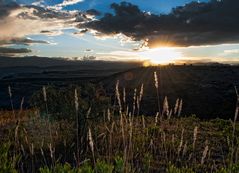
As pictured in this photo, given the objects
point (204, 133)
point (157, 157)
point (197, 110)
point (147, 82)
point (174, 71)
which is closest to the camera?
point (157, 157)

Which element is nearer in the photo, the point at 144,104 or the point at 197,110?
the point at 197,110

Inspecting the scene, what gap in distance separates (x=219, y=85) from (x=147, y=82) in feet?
50.2

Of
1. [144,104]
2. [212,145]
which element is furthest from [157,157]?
[144,104]

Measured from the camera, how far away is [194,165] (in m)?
10.4

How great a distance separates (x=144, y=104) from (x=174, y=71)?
39.9m

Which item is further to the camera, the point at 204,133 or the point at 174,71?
the point at 174,71

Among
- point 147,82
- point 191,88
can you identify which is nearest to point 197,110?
point 191,88

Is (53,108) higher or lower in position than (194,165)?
higher

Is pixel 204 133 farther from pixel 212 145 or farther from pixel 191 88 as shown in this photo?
pixel 191 88

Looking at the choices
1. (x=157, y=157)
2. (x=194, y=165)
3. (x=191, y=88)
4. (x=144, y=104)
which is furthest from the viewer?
(x=191, y=88)

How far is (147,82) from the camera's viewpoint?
251 ft

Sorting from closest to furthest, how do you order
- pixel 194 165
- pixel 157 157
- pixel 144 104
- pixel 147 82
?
pixel 194 165 < pixel 157 157 < pixel 144 104 < pixel 147 82

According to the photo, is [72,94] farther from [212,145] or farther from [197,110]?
[197,110]

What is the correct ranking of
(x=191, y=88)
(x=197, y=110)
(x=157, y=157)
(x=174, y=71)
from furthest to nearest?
(x=174, y=71) → (x=191, y=88) → (x=197, y=110) → (x=157, y=157)
